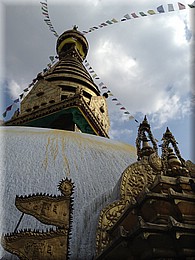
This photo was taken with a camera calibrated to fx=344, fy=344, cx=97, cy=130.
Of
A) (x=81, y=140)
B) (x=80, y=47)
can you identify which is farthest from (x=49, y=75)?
(x=81, y=140)

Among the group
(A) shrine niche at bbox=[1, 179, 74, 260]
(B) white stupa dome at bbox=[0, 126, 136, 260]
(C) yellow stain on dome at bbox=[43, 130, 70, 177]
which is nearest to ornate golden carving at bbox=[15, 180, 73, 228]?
(A) shrine niche at bbox=[1, 179, 74, 260]

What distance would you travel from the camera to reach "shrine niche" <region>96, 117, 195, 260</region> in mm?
3346

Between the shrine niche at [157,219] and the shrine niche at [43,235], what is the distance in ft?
1.62

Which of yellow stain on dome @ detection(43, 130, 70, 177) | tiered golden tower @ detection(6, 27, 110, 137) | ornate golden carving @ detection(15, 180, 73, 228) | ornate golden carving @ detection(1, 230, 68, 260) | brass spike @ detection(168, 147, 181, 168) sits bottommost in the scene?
ornate golden carving @ detection(1, 230, 68, 260)

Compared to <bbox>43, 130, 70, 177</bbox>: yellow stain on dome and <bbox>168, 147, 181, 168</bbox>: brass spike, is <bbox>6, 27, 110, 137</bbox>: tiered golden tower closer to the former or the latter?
<bbox>43, 130, 70, 177</bbox>: yellow stain on dome

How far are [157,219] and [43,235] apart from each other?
164 centimetres

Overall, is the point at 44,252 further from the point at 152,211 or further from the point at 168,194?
the point at 168,194

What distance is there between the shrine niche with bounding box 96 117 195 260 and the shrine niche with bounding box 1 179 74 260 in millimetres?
494

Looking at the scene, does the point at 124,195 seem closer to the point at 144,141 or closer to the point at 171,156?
the point at 171,156

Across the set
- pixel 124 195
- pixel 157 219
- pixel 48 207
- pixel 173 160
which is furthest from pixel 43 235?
pixel 173 160

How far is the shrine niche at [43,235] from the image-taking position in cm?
446

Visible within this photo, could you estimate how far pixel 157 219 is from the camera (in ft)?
12.1

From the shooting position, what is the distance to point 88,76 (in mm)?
16953

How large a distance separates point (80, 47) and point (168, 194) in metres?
16.7
